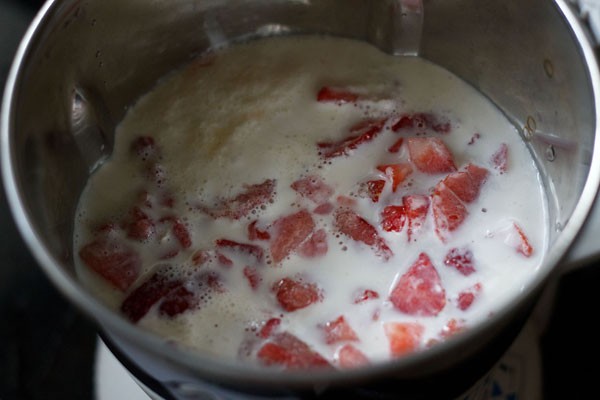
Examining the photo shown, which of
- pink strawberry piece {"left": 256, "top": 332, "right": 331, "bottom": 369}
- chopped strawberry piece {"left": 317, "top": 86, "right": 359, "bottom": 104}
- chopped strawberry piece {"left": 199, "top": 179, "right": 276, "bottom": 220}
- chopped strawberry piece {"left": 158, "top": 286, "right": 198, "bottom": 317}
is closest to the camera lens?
pink strawberry piece {"left": 256, "top": 332, "right": 331, "bottom": 369}

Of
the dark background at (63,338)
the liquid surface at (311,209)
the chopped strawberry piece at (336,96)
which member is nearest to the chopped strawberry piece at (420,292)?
the liquid surface at (311,209)

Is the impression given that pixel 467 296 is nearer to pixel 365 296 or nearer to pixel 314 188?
pixel 365 296

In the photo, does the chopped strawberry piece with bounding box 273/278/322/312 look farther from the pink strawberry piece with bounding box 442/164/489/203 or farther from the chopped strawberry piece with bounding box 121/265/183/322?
the pink strawberry piece with bounding box 442/164/489/203

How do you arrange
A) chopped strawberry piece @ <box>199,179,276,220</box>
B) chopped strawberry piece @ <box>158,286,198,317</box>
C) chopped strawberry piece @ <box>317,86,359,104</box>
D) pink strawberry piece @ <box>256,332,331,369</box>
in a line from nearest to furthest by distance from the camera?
pink strawberry piece @ <box>256,332,331,369</box> < chopped strawberry piece @ <box>158,286,198,317</box> < chopped strawberry piece @ <box>199,179,276,220</box> < chopped strawberry piece @ <box>317,86,359,104</box>

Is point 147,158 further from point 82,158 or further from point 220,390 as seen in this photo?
point 220,390

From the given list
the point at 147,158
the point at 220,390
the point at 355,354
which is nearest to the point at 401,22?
the point at 147,158

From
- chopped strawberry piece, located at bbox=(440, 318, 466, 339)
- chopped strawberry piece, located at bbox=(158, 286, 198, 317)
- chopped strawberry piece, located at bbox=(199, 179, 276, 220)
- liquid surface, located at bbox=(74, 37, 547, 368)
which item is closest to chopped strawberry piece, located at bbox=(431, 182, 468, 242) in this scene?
liquid surface, located at bbox=(74, 37, 547, 368)

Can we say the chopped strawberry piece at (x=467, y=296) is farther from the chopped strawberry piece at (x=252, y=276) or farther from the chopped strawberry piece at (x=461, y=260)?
the chopped strawberry piece at (x=252, y=276)
